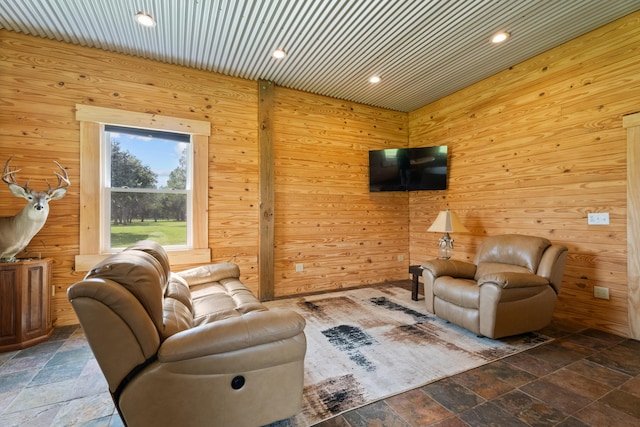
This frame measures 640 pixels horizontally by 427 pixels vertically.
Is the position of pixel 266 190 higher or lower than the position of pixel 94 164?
lower

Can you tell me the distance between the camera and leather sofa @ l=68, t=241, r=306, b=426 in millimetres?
1156

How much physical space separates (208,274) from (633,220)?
13.2 ft

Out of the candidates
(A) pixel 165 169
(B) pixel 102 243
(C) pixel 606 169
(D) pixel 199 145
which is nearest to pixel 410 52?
(C) pixel 606 169

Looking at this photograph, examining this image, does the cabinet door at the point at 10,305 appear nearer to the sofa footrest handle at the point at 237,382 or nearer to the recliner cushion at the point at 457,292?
the sofa footrest handle at the point at 237,382

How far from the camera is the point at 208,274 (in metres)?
2.78

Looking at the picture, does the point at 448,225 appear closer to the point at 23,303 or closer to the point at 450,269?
the point at 450,269

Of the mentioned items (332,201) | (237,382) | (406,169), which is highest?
(406,169)

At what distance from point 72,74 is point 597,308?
5.87 meters

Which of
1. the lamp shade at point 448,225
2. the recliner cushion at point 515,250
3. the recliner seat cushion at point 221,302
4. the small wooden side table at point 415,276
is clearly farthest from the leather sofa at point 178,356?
the lamp shade at point 448,225

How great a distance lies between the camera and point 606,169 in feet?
8.89

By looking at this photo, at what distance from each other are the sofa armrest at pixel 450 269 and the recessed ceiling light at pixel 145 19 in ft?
Result: 12.0

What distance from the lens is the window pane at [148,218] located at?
10.3 feet

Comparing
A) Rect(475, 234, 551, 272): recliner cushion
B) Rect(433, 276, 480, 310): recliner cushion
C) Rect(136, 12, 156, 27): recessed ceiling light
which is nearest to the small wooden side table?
Rect(433, 276, 480, 310): recliner cushion

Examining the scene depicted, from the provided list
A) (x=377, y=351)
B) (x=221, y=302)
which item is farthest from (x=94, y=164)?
(x=377, y=351)
